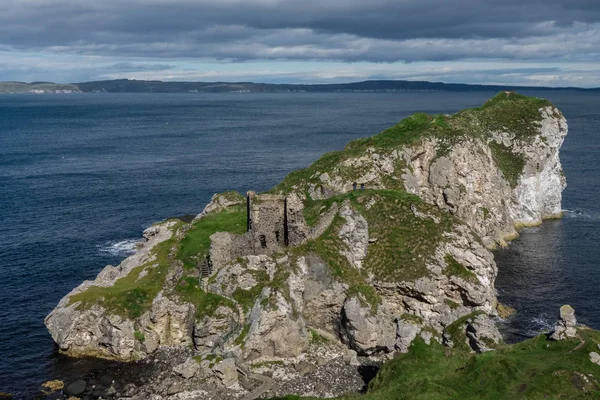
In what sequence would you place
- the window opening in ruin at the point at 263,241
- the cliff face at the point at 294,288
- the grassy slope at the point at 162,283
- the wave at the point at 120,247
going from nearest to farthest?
the cliff face at the point at 294,288 < the grassy slope at the point at 162,283 < the window opening in ruin at the point at 263,241 < the wave at the point at 120,247

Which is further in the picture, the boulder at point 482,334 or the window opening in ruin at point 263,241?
the window opening in ruin at point 263,241

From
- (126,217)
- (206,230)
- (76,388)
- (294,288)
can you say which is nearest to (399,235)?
(294,288)

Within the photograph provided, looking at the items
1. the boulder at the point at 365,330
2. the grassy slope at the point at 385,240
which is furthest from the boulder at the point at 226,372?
the grassy slope at the point at 385,240

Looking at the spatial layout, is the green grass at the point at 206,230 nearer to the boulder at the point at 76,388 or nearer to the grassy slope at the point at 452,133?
the grassy slope at the point at 452,133

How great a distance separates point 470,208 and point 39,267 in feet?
190

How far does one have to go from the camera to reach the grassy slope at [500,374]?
3503 cm

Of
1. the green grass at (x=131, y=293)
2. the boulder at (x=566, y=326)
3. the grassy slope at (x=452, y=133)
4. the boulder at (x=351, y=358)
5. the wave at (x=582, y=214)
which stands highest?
the grassy slope at (x=452, y=133)

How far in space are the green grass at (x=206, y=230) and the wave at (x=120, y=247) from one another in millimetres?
18976

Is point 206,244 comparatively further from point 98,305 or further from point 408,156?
point 408,156

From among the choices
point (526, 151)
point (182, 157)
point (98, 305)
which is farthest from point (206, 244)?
point (182, 157)

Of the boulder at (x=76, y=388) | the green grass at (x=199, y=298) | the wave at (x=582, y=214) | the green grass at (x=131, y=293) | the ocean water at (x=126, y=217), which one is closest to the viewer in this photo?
the boulder at (x=76, y=388)

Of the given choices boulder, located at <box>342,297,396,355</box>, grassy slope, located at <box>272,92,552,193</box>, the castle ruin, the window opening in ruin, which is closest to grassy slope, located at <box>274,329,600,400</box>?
boulder, located at <box>342,297,396,355</box>

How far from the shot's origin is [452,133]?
85.7 metres

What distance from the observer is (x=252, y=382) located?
46219 millimetres
